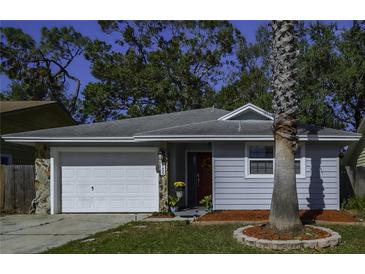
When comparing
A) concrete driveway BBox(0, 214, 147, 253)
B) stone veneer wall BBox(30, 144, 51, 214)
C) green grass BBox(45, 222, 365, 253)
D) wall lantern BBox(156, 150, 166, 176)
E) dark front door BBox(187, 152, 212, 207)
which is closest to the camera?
green grass BBox(45, 222, 365, 253)

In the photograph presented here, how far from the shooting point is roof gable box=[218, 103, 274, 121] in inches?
540

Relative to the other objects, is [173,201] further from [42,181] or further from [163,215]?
[42,181]

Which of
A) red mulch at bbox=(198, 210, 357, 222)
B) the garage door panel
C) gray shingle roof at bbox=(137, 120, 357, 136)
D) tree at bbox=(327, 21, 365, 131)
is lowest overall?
red mulch at bbox=(198, 210, 357, 222)

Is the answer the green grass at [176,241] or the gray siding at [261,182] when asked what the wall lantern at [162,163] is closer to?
the gray siding at [261,182]

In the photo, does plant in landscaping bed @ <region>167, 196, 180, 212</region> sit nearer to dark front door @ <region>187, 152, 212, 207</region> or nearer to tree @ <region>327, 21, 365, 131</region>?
dark front door @ <region>187, 152, 212, 207</region>

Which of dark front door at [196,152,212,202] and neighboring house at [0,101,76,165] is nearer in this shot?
dark front door at [196,152,212,202]

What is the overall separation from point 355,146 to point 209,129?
796cm

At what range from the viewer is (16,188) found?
1357cm

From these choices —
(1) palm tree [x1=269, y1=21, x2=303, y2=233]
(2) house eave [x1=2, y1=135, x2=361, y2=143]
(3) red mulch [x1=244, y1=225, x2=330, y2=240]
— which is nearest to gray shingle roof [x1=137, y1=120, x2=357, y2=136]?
(2) house eave [x1=2, y1=135, x2=361, y2=143]

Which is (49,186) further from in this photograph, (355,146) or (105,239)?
(355,146)

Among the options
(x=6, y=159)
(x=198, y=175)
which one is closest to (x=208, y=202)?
(x=198, y=175)

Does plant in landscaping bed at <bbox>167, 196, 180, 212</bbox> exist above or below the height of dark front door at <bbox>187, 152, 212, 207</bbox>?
below

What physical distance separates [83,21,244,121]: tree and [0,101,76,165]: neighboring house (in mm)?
7688

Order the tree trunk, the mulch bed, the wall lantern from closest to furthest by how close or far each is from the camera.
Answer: the tree trunk, the mulch bed, the wall lantern
